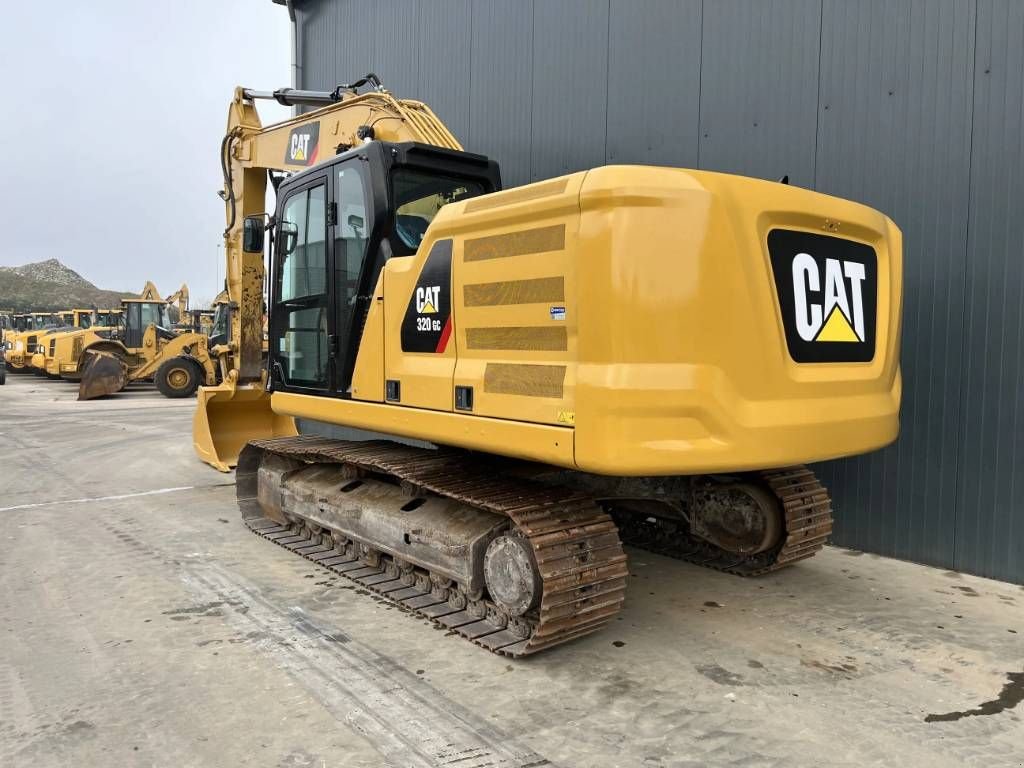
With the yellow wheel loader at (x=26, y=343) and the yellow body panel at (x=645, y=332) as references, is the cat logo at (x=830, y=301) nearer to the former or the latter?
the yellow body panel at (x=645, y=332)

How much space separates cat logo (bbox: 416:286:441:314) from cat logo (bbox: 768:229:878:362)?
1722mm

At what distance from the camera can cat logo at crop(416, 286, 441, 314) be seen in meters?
4.10

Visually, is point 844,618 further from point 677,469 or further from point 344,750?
point 344,750

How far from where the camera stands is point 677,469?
321 centimetres

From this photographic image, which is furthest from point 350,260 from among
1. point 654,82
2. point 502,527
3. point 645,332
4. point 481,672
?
point 654,82

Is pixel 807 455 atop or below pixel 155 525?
atop

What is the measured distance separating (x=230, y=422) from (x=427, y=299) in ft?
18.9

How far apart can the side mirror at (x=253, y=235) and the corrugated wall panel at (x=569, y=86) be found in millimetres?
3294

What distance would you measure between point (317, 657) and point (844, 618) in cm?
294

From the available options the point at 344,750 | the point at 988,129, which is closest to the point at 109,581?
the point at 344,750

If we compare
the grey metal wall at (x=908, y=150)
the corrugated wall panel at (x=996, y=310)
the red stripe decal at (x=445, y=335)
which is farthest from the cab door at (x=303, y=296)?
the corrugated wall panel at (x=996, y=310)

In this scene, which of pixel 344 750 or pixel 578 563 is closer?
pixel 344 750

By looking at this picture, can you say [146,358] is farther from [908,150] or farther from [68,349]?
[908,150]

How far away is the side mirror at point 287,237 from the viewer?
5504 mm
